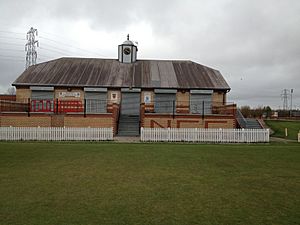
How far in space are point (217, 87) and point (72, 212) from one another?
22313 millimetres

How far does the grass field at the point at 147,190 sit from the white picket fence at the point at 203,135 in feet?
23.2

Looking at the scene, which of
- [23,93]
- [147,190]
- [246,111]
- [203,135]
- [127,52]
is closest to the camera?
[147,190]

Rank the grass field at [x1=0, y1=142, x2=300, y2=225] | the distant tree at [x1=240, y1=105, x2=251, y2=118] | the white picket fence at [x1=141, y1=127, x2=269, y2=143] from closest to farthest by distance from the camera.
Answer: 1. the grass field at [x1=0, y1=142, x2=300, y2=225]
2. the white picket fence at [x1=141, y1=127, x2=269, y2=143]
3. the distant tree at [x1=240, y1=105, x2=251, y2=118]

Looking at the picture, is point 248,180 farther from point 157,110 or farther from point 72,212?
point 157,110

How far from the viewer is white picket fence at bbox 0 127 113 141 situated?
16.8 meters

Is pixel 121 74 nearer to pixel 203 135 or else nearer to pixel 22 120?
pixel 22 120

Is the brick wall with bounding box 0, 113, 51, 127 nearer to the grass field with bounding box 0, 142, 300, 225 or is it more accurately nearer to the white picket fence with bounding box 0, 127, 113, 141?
the white picket fence with bounding box 0, 127, 113, 141

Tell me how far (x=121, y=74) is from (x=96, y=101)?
3.81 m

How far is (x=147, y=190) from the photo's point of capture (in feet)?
19.5

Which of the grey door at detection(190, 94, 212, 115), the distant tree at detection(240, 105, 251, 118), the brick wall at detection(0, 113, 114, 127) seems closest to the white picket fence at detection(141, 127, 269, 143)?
the brick wall at detection(0, 113, 114, 127)

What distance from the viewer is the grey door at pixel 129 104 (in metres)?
25.3

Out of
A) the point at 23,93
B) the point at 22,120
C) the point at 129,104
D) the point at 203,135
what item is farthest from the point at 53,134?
the point at 23,93

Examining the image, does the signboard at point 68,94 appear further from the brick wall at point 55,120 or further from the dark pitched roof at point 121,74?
the brick wall at point 55,120

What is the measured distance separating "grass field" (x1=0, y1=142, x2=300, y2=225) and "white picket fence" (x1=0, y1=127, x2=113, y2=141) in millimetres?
6789
